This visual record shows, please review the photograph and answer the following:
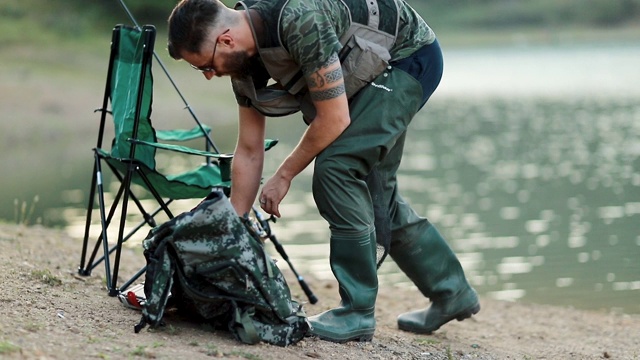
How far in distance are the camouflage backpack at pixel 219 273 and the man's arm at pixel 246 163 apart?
0.50 meters

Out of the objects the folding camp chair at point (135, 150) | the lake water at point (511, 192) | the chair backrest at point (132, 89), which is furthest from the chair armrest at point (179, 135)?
the lake water at point (511, 192)

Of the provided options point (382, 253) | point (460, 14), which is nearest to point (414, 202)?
point (382, 253)

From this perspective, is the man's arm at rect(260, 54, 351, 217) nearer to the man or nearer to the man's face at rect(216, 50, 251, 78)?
the man

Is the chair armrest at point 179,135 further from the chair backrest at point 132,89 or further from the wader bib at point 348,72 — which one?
the wader bib at point 348,72

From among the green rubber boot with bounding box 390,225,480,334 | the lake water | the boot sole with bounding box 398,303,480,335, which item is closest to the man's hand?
the green rubber boot with bounding box 390,225,480,334

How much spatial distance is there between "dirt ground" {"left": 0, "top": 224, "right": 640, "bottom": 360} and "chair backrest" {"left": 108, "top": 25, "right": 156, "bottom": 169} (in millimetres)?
677

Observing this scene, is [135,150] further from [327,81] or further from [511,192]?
[511,192]

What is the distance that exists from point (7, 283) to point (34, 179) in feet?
25.9

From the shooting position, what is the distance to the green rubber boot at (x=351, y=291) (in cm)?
422

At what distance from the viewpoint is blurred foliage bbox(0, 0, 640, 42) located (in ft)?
101

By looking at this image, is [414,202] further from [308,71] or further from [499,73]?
[499,73]

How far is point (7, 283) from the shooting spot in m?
4.48

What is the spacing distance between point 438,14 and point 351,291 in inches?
2055

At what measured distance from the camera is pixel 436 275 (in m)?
4.91
